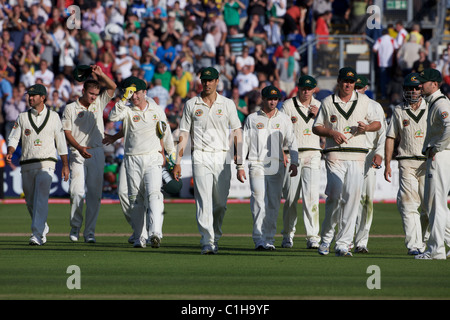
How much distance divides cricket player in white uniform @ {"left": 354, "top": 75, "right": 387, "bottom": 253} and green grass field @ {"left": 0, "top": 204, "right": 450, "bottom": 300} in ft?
1.15

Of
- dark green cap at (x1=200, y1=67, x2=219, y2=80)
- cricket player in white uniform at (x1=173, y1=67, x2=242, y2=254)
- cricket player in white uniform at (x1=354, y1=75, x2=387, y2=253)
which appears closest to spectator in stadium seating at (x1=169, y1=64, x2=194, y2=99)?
cricket player in white uniform at (x1=354, y1=75, x2=387, y2=253)

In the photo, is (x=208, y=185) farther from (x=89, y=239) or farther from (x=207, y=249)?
(x=89, y=239)

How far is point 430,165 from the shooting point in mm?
12812

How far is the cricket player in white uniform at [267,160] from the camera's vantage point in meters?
14.3

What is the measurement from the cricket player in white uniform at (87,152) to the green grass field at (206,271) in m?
0.50

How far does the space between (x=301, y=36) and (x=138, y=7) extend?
5684mm

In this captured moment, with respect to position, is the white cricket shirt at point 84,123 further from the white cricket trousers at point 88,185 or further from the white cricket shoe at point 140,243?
the white cricket shoe at point 140,243

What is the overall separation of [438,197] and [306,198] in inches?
110

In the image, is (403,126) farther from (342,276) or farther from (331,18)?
(331,18)

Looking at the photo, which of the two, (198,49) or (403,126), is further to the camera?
(198,49)

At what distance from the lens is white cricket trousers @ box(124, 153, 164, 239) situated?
1433cm

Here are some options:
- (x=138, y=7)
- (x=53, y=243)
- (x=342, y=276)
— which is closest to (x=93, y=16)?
(x=138, y=7)

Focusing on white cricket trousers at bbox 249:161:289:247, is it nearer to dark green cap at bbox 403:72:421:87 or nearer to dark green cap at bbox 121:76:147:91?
dark green cap at bbox 121:76:147:91

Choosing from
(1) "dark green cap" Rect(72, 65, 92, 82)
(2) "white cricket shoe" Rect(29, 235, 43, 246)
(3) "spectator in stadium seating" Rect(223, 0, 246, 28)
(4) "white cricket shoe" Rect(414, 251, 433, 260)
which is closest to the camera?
(4) "white cricket shoe" Rect(414, 251, 433, 260)
